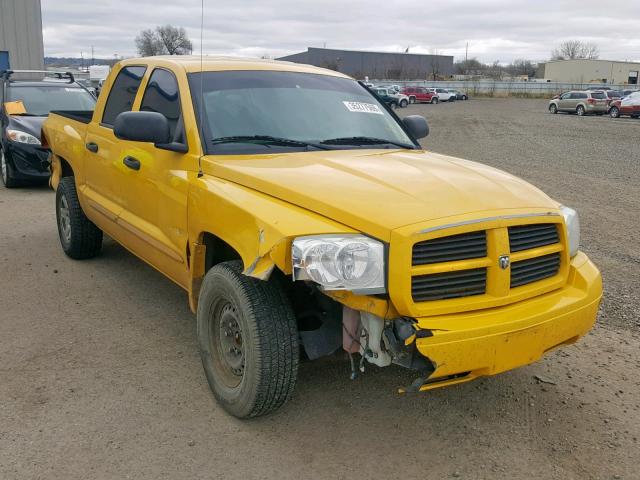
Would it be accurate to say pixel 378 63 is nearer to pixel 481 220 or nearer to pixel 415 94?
pixel 415 94

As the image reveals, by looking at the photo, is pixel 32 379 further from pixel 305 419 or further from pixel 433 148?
pixel 433 148

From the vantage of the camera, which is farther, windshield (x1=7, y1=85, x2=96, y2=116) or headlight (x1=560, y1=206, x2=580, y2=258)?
windshield (x1=7, y1=85, x2=96, y2=116)

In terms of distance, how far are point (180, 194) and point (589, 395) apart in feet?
8.91

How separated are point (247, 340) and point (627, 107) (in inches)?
1497

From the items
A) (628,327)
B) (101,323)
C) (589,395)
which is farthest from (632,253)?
(101,323)

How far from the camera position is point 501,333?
9.14ft

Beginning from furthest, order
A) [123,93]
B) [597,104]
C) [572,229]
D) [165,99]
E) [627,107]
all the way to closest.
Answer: [597,104], [627,107], [123,93], [165,99], [572,229]

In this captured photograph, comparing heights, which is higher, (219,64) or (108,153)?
(219,64)

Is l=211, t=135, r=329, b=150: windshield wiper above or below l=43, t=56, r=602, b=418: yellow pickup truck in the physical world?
above

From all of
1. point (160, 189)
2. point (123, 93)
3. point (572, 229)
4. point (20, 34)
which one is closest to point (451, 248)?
point (572, 229)

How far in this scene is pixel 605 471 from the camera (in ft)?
9.72

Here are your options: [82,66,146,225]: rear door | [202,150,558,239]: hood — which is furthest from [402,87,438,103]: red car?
[202,150,558,239]: hood

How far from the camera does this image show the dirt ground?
2979 mm

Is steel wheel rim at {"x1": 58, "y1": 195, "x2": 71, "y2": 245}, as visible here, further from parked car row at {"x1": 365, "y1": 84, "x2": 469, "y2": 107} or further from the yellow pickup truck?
parked car row at {"x1": 365, "y1": 84, "x2": 469, "y2": 107}
